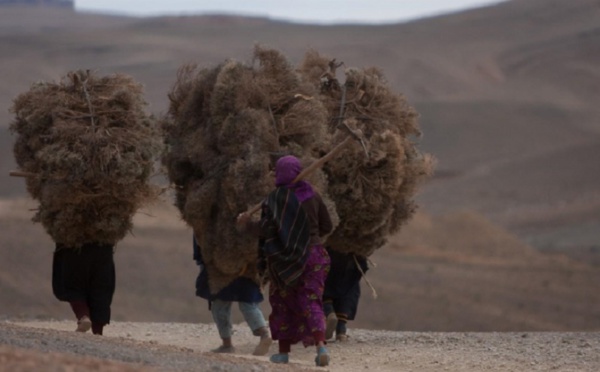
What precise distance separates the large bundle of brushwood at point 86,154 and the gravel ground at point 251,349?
1005 millimetres

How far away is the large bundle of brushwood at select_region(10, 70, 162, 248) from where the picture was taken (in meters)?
11.7

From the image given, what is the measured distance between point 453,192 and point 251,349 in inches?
1719

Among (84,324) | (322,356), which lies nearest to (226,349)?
(84,324)

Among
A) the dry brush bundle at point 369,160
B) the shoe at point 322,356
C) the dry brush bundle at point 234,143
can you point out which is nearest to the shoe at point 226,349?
the dry brush bundle at point 234,143

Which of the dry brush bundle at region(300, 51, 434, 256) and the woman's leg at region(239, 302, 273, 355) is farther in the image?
the dry brush bundle at region(300, 51, 434, 256)

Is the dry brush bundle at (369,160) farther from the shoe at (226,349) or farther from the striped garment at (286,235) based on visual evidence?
the striped garment at (286,235)

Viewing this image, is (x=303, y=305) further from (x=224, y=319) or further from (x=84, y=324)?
(x=84, y=324)

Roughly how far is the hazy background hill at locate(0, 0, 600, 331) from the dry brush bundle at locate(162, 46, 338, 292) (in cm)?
54

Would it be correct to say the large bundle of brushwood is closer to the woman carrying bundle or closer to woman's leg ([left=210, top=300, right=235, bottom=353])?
woman's leg ([left=210, top=300, right=235, bottom=353])

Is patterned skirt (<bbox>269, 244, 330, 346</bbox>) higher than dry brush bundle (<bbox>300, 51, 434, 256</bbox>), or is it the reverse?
dry brush bundle (<bbox>300, 51, 434, 256</bbox>)

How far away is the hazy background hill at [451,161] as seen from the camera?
26.2 meters

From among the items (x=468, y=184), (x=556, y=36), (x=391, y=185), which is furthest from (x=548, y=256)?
(x=556, y=36)

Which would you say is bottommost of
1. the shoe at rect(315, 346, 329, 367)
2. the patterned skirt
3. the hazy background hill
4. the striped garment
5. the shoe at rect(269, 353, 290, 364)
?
the hazy background hill

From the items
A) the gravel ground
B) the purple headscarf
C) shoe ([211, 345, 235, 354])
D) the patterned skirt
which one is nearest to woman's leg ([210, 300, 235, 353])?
shoe ([211, 345, 235, 354])
